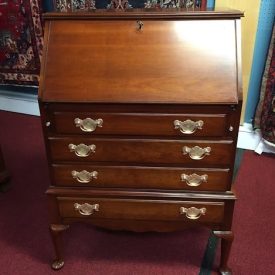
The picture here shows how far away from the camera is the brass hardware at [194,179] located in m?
1.36

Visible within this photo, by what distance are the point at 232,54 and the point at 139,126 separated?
1.43ft

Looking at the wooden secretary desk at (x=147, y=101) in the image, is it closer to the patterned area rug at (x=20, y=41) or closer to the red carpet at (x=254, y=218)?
the red carpet at (x=254, y=218)

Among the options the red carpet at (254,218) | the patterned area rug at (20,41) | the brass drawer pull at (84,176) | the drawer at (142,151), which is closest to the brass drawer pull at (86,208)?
the brass drawer pull at (84,176)

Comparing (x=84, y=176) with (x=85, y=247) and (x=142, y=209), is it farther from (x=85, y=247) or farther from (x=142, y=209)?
(x=85, y=247)

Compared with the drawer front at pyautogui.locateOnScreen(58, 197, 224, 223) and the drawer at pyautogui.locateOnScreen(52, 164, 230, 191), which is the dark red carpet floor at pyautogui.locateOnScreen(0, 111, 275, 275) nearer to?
the drawer front at pyautogui.locateOnScreen(58, 197, 224, 223)

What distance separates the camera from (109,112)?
1270 mm

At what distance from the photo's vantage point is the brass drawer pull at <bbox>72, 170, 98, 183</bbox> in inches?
55.3

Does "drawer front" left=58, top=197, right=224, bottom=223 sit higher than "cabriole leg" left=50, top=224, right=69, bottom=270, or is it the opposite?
"drawer front" left=58, top=197, right=224, bottom=223

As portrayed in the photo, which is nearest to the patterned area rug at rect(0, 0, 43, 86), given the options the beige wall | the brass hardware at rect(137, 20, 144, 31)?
the beige wall

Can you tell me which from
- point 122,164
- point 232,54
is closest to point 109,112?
point 122,164

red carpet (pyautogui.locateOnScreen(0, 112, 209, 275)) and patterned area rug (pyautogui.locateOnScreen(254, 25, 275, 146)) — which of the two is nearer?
red carpet (pyautogui.locateOnScreen(0, 112, 209, 275))

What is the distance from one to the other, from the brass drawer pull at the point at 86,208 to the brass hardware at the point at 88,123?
0.36 metres

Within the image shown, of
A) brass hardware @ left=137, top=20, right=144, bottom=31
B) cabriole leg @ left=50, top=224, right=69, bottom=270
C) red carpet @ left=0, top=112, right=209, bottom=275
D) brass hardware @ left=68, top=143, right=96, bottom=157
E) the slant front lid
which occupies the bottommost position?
red carpet @ left=0, top=112, right=209, bottom=275

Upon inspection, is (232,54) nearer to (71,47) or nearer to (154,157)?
(154,157)
